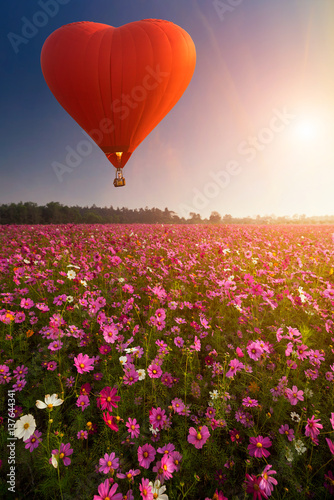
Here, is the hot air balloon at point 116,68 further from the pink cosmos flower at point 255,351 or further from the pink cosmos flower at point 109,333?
the pink cosmos flower at point 255,351

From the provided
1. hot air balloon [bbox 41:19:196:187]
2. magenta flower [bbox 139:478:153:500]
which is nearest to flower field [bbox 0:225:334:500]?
magenta flower [bbox 139:478:153:500]

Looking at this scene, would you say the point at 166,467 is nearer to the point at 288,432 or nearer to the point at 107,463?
the point at 107,463

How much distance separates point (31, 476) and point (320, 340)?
306 cm

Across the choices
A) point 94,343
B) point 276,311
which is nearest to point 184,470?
point 94,343

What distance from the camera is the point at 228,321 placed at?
10.1 ft

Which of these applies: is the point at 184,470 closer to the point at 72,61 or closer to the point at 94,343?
the point at 94,343

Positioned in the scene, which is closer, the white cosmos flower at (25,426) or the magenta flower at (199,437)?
the white cosmos flower at (25,426)

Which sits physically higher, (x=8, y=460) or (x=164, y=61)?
(x=164, y=61)

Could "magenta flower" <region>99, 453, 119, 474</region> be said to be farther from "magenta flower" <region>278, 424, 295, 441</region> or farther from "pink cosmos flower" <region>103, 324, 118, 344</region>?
"magenta flower" <region>278, 424, 295, 441</region>

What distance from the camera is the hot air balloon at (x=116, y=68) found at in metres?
7.43

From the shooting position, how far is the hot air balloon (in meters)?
7.43

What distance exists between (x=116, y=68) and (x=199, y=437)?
956 centimetres

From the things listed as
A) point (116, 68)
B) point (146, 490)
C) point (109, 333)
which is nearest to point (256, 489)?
point (146, 490)

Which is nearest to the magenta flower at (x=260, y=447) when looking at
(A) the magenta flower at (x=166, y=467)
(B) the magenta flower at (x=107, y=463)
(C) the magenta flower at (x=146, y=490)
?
(A) the magenta flower at (x=166, y=467)
